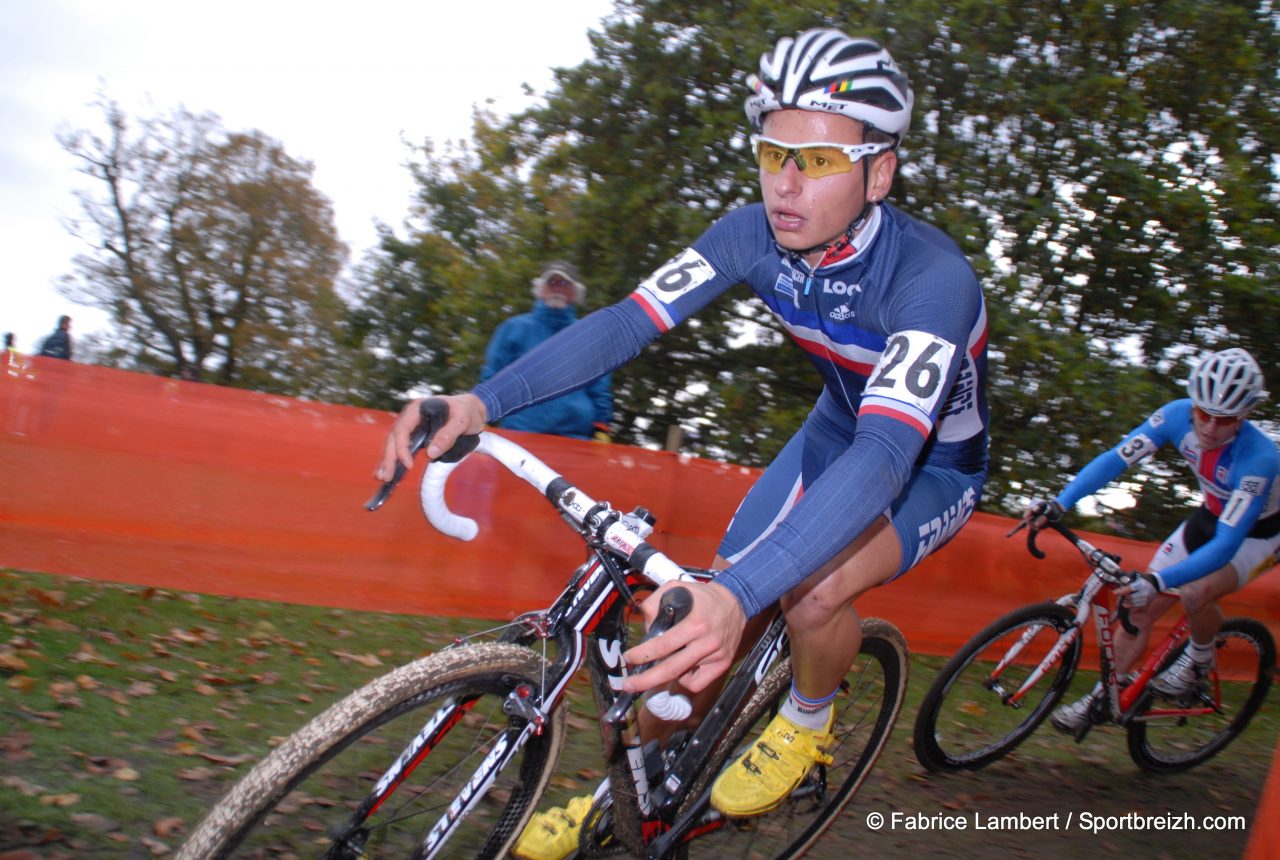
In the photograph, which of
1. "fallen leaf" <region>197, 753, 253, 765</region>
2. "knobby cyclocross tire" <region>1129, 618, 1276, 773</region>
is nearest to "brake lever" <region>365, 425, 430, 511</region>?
"fallen leaf" <region>197, 753, 253, 765</region>

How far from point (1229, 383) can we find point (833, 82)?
11.6ft

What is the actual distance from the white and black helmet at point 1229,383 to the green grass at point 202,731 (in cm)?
208

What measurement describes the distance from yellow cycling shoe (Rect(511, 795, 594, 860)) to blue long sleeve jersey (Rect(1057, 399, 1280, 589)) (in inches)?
134

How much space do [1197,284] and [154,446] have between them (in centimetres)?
862

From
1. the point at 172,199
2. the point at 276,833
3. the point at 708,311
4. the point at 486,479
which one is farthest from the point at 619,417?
the point at 172,199

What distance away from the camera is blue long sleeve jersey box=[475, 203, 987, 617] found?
2.12 meters

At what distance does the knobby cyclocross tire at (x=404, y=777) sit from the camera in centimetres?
218

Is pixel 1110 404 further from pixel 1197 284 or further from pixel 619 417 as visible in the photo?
pixel 619 417

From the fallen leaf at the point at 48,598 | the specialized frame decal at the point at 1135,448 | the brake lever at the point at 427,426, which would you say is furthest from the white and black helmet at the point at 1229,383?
the fallen leaf at the point at 48,598

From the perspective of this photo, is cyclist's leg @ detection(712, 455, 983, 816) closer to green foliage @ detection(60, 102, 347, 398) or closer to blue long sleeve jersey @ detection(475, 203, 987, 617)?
blue long sleeve jersey @ detection(475, 203, 987, 617)

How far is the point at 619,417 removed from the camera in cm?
1064

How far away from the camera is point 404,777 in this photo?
246 centimetres

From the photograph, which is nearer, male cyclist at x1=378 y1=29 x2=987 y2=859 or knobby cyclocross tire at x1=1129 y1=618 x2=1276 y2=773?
male cyclist at x1=378 y1=29 x2=987 y2=859

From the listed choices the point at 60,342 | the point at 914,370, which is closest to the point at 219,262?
the point at 60,342
